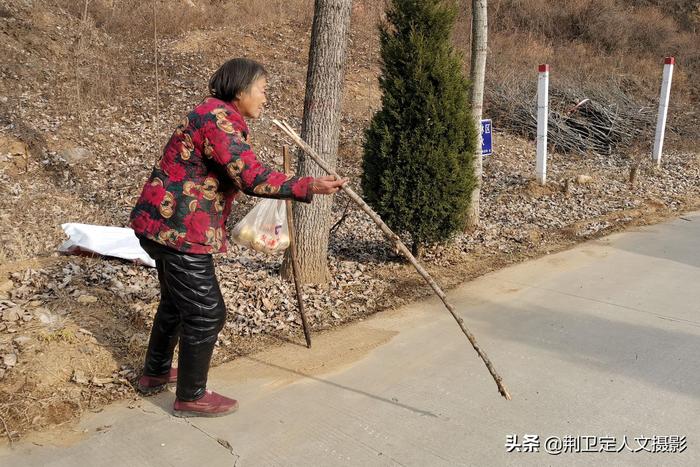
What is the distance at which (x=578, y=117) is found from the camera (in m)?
13.7

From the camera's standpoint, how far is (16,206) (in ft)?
23.5

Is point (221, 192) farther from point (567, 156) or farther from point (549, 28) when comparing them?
point (549, 28)

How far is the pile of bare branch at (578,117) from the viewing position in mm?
12797

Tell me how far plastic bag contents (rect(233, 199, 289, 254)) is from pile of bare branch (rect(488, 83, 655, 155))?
912cm

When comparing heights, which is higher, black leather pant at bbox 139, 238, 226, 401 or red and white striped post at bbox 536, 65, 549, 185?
red and white striped post at bbox 536, 65, 549, 185

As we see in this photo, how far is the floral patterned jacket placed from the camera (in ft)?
9.62

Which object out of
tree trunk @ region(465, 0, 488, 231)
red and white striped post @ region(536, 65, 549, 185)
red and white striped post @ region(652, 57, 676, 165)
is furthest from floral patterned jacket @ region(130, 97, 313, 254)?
red and white striped post @ region(652, 57, 676, 165)

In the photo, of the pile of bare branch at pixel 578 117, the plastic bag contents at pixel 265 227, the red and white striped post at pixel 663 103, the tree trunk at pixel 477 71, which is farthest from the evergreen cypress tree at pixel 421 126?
the pile of bare branch at pixel 578 117

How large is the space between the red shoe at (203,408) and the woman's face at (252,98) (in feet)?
5.14

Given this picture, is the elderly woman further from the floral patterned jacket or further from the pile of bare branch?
the pile of bare branch

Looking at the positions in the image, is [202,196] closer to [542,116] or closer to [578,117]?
[542,116]

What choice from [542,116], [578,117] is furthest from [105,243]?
[578,117]

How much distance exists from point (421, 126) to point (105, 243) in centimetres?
300

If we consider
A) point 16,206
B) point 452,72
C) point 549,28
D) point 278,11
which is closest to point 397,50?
point 452,72
